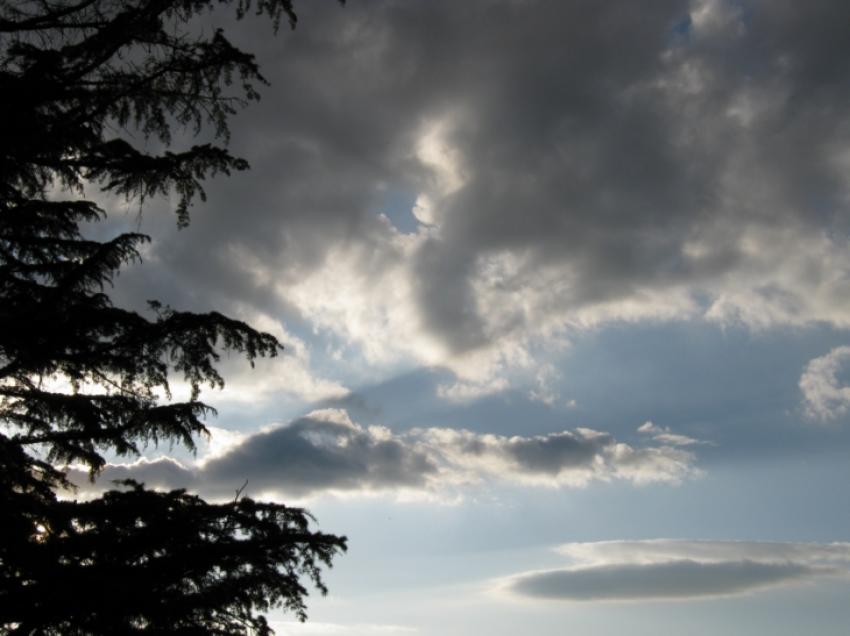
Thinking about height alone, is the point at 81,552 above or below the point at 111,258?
below

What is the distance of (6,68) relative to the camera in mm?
7801

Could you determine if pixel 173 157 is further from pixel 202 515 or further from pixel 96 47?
pixel 202 515

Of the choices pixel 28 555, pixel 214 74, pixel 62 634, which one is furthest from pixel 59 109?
pixel 62 634

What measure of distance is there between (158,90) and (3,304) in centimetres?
405

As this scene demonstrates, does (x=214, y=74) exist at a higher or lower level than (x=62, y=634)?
higher

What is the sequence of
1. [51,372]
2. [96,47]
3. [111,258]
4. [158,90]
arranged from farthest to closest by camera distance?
[51,372]
[111,258]
[158,90]
[96,47]

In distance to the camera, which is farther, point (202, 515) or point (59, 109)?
point (202, 515)

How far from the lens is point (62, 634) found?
8.91 m

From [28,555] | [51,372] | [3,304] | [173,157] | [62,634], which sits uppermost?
[173,157]

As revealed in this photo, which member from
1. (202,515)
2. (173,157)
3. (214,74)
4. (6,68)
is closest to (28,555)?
(202,515)

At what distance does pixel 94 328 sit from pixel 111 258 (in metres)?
1.00

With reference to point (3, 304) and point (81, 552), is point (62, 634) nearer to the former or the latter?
point (81, 552)

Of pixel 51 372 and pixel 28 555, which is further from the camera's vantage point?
pixel 51 372

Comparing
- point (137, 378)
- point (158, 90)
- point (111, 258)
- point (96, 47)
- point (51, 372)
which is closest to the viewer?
point (96, 47)
